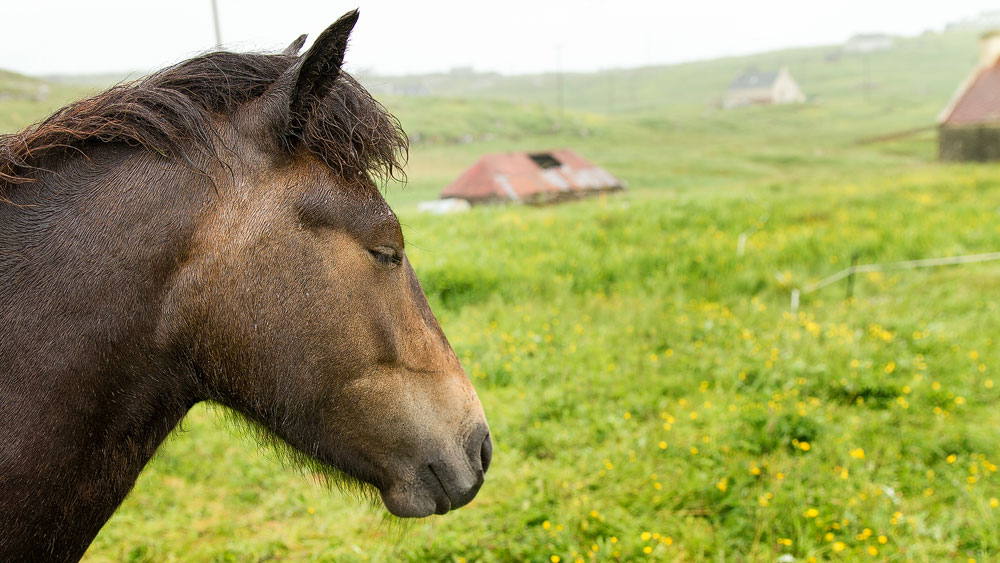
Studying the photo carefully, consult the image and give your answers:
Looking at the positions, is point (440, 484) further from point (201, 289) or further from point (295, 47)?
point (295, 47)

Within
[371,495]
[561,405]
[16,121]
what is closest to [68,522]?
[371,495]

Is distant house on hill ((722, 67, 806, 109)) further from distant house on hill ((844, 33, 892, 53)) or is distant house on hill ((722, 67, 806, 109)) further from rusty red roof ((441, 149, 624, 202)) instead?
rusty red roof ((441, 149, 624, 202))

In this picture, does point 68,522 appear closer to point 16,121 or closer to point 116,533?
point 116,533

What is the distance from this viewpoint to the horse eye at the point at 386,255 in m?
1.71

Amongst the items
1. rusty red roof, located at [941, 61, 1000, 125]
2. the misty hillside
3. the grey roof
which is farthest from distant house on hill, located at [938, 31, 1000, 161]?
the grey roof

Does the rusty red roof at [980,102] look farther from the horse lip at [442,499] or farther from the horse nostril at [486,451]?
the horse lip at [442,499]

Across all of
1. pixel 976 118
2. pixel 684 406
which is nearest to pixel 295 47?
pixel 684 406

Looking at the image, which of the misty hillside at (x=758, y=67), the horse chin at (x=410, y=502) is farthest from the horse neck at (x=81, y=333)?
the misty hillside at (x=758, y=67)

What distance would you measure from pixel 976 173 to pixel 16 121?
18793 millimetres

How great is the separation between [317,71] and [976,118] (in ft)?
78.3

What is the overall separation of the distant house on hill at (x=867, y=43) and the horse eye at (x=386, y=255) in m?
74.6

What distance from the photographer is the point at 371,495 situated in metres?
1.91

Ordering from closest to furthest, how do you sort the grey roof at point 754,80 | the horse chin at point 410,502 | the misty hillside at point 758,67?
the horse chin at point 410,502
the misty hillside at point 758,67
the grey roof at point 754,80

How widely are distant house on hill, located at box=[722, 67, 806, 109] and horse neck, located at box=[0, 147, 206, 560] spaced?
44.4 m
